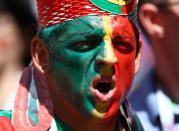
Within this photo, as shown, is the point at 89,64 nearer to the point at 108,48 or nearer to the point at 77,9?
the point at 108,48

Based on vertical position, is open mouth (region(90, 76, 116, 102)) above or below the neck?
above

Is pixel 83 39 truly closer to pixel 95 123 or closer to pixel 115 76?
pixel 115 76

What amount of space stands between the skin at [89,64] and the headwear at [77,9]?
0.09 feet

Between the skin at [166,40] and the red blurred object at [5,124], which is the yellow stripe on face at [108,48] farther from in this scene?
the skin at [166,40]

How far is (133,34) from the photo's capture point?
209 cm

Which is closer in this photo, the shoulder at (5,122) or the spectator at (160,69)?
the shoulder at (5,122)

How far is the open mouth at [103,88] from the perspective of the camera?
1.94 m

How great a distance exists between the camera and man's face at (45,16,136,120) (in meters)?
1.94

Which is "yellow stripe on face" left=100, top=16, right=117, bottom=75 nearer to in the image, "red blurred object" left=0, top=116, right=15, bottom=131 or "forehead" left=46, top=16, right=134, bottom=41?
"forehead" left=46, top=16, right=134, bottom=41

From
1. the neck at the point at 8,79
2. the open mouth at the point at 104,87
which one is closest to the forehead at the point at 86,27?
the open mouth at the point at 104,87

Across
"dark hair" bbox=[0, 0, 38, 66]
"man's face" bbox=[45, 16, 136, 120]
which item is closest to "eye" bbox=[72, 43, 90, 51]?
"man's face" bbox=[45, 16, 136, 120]

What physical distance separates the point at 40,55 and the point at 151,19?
1395 millimetres

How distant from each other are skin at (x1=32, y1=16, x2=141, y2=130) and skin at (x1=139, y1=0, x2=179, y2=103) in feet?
3.78

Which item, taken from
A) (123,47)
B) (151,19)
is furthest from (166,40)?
(123,47)
